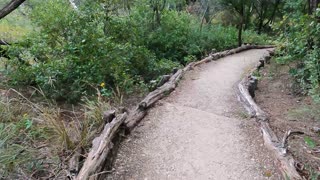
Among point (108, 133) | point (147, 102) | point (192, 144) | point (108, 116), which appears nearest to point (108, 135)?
point (108, 133)

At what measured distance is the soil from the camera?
4.45m

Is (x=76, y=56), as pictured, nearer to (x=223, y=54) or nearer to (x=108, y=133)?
(x=108, y=133)

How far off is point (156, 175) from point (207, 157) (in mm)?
843

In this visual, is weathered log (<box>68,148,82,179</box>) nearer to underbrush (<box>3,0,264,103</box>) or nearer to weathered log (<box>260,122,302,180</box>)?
weathered log (<box>260,122,302,180</box>)

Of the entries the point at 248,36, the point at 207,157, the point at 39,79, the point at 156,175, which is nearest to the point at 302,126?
the point at 207,157

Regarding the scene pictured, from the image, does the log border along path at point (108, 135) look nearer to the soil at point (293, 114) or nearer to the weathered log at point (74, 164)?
the weathered log at point (74, 164)

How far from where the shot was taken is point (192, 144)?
15.2ft

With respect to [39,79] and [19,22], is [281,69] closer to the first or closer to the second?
[39,79]

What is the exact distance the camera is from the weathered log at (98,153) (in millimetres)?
3388

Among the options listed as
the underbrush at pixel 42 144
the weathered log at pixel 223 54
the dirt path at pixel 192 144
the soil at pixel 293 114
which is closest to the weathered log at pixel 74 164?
the underbrush at pixel 42 144

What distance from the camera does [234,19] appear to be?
23.9 metres

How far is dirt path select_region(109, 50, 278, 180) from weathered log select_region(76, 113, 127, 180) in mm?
265

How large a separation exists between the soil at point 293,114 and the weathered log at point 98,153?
98.6 inches

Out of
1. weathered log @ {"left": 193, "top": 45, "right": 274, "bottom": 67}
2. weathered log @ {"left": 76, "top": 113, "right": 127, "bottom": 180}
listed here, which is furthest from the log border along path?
weathered log @ {"left": 193, "top": 45, "right": 274, "bottom": 67}
